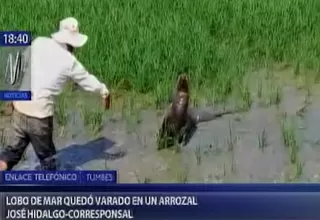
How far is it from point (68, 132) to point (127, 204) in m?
0.32

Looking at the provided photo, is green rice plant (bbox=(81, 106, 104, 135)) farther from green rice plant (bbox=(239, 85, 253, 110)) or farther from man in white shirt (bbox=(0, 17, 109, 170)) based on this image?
green rice plant (bbox=(239, 85, 253, 110))

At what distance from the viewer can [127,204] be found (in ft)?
11.8

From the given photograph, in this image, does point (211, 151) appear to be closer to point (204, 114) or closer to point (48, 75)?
point (204, 114)

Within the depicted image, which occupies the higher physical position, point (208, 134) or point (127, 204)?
point (208, 134)

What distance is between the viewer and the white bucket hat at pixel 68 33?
11.8 ft

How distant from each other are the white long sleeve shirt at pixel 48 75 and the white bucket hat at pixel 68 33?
0.02 metres

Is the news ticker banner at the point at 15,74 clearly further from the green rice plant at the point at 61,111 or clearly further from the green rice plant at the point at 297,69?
the green rice plant at the point at 297,69

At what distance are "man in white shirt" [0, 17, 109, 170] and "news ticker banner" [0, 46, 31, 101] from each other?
0.04 ft

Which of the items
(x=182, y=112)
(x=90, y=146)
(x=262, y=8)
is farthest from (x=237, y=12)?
(x=90, y=146)

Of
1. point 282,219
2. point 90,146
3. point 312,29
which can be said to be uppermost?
point 312,29

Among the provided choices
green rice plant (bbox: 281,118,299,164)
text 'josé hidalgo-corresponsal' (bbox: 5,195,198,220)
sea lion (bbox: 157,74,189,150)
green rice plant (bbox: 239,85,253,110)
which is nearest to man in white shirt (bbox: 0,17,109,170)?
text 'josé hidalgo-corresponsal' (bbox: 5,195,198,220)

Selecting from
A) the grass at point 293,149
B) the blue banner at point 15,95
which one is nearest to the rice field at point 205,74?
the grass at point 293,149

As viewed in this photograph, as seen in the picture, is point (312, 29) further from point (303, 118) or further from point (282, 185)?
point (282, 185)

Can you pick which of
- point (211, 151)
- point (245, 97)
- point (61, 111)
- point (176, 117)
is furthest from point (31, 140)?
point (245, 97)
